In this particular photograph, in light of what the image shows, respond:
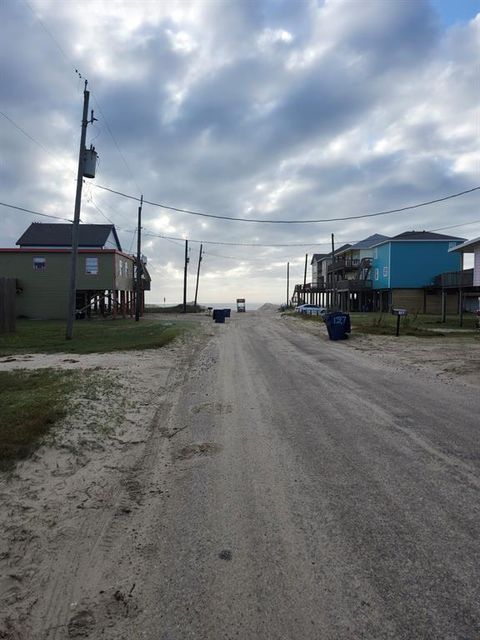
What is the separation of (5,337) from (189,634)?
1936cm

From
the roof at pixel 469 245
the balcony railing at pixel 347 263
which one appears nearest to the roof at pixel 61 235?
the balcony railing at pixel 347 263

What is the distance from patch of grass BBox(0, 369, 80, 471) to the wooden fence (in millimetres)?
11647

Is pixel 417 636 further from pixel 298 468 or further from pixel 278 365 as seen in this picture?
pixel 278 365

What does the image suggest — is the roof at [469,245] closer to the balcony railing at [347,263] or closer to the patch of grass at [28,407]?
the patch of grass at [28,407]

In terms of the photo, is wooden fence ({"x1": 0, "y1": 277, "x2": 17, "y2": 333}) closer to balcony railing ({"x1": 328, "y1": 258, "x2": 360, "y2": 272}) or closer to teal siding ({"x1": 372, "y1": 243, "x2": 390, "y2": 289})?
teal siding ({"x1": 372, "y1": 243, "x2": 390, "y2": 289})

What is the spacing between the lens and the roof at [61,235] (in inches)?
1786

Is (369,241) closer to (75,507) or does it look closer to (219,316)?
(219,316)

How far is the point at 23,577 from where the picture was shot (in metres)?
3.14

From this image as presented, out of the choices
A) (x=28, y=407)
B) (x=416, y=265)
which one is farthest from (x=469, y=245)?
(x=28, y=407)

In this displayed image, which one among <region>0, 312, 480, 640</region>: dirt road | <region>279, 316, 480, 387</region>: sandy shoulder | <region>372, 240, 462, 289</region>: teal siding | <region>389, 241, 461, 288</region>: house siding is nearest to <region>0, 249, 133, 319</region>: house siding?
<region>279, 316, 480, 387</region>: sandy shoulder

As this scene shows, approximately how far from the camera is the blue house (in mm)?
50219

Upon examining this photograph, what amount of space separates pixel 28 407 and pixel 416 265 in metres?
49.4

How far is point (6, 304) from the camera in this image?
21047mm

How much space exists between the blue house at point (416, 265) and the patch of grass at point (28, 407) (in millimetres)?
45763
